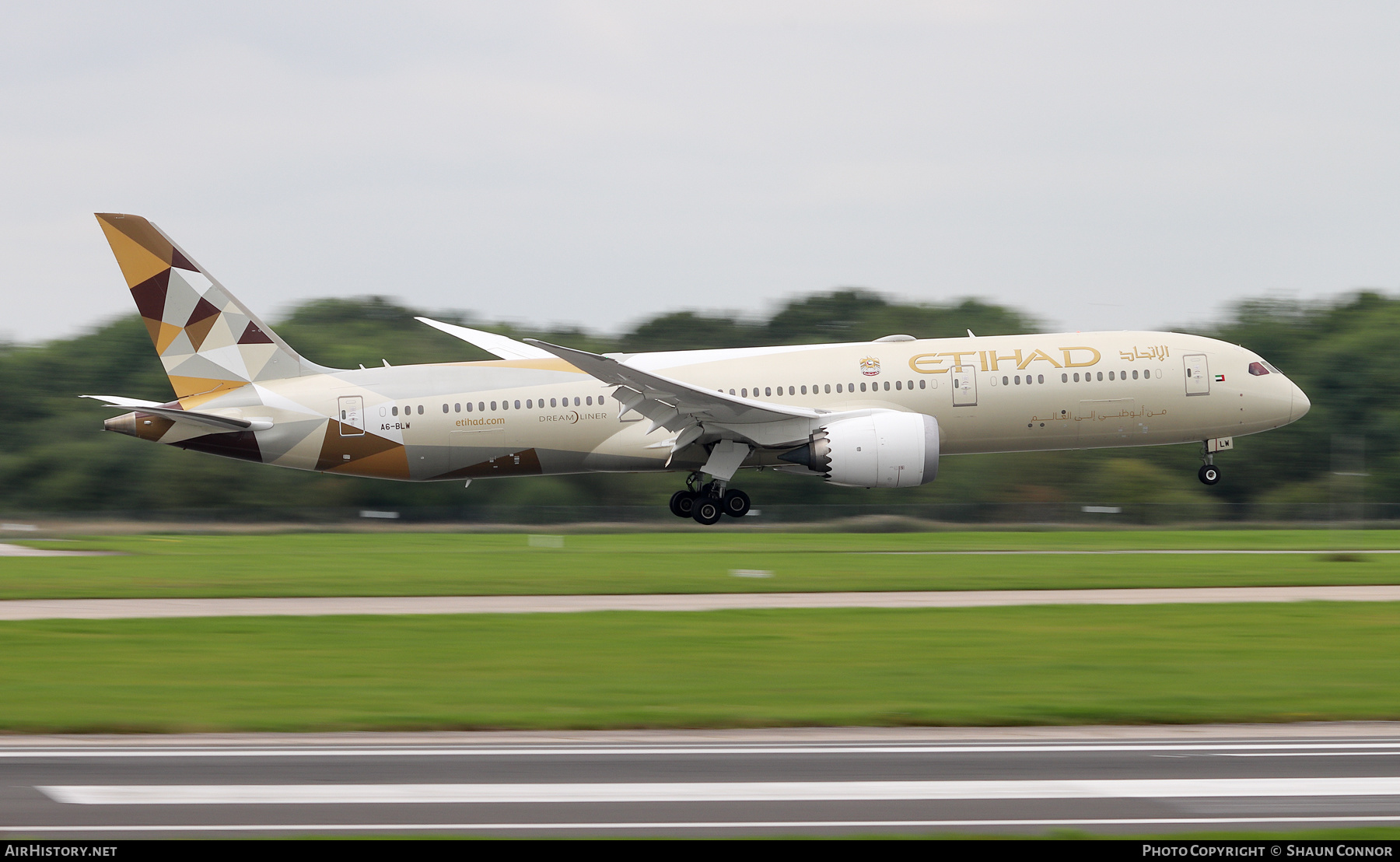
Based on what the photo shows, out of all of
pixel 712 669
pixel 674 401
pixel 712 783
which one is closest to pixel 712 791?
pixel 712 783

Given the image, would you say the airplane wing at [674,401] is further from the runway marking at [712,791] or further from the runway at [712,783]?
the runway marking at [712,791]

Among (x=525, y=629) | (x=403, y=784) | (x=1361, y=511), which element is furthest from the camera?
(x=1361, y=511)

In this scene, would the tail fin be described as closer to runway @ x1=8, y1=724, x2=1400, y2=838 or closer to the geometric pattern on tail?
the geometric pattern on tail

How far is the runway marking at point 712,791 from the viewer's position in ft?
31.7

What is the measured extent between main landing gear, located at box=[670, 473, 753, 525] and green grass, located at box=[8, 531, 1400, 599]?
898mm

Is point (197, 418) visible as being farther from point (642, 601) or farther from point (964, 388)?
point (964, 388)

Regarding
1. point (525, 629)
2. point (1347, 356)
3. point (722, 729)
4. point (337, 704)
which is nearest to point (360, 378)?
point (525, 629)

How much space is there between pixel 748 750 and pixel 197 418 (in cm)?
2393

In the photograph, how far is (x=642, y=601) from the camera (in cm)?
2188

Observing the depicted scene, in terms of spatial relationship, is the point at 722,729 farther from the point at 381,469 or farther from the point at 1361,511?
the point at 1361,511

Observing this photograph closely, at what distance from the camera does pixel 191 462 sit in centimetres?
5616

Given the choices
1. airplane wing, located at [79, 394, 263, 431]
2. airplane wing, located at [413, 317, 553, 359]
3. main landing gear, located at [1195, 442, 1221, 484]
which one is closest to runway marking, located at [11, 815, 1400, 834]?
airplane wing, located at [79, 394, 263, 431]

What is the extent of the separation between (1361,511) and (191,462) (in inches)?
1760

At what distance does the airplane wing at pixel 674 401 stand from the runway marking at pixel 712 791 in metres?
19.9
